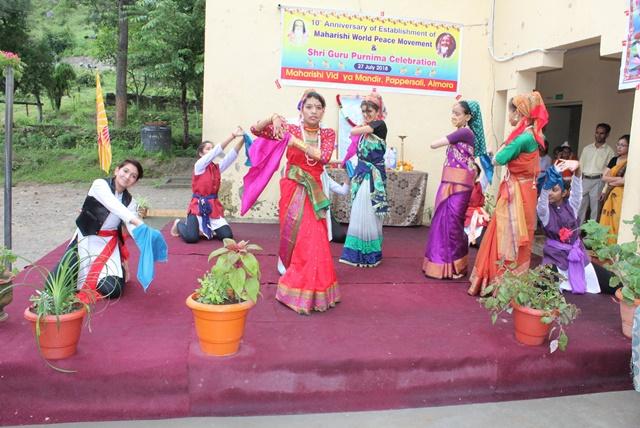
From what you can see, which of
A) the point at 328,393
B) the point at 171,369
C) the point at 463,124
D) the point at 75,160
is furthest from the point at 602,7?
the point at 75,160

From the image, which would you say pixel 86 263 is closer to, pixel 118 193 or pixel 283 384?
pixel 118 193

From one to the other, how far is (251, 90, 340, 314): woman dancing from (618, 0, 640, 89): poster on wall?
9.03 ft

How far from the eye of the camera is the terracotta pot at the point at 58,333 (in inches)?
101

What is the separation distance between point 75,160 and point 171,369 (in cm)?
1212

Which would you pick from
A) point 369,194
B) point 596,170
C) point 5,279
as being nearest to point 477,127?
point 369,194

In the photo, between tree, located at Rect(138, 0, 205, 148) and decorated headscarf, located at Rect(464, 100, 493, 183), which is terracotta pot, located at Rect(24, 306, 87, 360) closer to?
decorated headscarf, located at Rect(464, 100, 493, 183)

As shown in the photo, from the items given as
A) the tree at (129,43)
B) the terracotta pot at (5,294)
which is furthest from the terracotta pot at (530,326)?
the tree at (129,43)

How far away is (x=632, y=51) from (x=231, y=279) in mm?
4064

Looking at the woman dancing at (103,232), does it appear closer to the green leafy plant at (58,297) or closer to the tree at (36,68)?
the green leafy plant at (58,297)

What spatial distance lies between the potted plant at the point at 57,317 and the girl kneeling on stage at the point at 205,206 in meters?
2.95

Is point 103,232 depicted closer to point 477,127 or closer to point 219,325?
point 219,325

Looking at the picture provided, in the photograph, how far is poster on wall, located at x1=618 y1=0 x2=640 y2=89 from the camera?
447cm

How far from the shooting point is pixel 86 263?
12.2 feet

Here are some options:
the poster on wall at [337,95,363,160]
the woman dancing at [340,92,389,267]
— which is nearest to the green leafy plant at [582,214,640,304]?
the woman dancing at [340,92,389,267]
